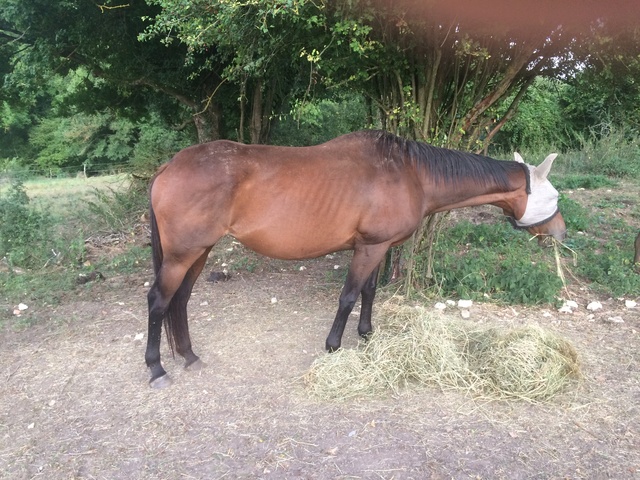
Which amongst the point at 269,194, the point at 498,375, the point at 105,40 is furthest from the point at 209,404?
the point at 105,40

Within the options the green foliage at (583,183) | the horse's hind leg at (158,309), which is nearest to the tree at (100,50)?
the horse's hind leg at (158,309)

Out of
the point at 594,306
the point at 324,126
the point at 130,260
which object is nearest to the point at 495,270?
the point at 594,306

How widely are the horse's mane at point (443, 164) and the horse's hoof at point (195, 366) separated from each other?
240 centimetres

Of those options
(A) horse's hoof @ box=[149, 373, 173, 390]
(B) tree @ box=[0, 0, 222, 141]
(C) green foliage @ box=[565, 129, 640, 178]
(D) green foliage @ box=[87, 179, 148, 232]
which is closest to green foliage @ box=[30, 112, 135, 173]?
Result: (B) tree @ box=[0, 0, 222, 141]

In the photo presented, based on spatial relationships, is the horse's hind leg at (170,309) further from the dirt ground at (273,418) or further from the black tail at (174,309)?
the dirt ground at (273,418)

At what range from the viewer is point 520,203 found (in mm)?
4000

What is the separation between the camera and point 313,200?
368 cm

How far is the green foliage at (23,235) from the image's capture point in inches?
267

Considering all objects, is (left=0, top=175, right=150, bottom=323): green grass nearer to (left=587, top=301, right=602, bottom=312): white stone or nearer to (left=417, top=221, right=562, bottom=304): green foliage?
(left=417, top=221, right=562, bottom=304): green foliage

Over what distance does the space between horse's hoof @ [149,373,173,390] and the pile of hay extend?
1.12 meters

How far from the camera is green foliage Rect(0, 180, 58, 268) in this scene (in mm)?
6770

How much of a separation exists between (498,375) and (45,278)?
5.96 meters

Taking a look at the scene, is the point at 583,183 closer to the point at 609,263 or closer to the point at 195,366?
the point at 609,263

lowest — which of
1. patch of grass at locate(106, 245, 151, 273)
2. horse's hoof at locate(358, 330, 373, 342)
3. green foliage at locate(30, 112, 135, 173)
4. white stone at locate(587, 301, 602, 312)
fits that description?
green foliage at locate(30, 112, 135, 173)
